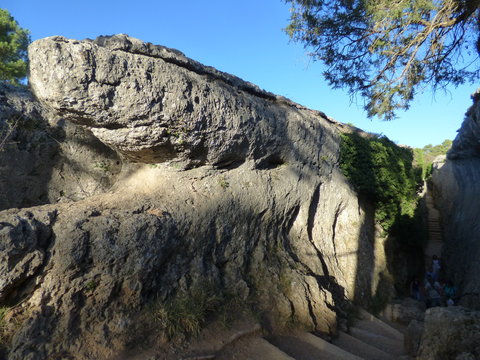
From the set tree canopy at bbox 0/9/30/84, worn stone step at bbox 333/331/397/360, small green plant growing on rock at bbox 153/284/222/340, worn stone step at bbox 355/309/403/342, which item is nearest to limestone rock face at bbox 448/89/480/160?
worn stone step at bbox 355/309/403/342

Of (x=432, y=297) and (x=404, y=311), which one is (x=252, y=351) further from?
(x=432, y=297)

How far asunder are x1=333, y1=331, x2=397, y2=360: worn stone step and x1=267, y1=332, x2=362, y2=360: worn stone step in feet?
2.36

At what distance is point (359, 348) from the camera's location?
5.89 metres

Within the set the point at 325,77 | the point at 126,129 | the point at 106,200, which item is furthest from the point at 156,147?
the point at 325,77

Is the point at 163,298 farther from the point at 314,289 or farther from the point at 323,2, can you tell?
the point at 323,2

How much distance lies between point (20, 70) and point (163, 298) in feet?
60.0

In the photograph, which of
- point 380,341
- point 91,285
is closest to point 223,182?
point 91,285

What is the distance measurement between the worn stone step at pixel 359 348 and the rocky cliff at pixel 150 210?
1.08 feet

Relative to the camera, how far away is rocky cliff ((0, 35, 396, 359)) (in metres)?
4.21

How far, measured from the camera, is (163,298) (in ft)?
16.2

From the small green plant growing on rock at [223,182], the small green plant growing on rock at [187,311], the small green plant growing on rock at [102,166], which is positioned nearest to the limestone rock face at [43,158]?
the small green plant growing on rock at [102,166]

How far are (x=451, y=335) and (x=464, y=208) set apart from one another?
12.9 meters

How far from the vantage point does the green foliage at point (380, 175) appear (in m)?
10.1

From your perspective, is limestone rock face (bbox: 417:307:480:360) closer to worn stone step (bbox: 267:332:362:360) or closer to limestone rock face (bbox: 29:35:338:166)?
worn stone step (bbox: 267:332:362:360)
